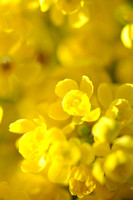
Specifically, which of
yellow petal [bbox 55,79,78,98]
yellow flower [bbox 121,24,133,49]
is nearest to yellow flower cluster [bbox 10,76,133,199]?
yellow petal [bbox 55,79,78,98]

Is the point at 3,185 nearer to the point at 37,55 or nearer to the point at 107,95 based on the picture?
the point at 107,95

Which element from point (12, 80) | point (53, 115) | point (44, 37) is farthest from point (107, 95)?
point (44, 37)

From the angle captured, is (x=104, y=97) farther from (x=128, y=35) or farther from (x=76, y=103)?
(x=128, y=35)

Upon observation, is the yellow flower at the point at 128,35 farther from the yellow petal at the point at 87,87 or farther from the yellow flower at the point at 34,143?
the yellow flower at the point at 34,143

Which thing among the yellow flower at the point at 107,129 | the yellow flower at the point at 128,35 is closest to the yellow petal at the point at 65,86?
the yellow flower at the point at 107,129

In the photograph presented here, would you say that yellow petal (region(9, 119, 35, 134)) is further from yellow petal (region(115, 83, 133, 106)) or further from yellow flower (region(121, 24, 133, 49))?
yellow flower (region(121, 24, 133, 49))

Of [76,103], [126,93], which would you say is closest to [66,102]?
[76,103]
